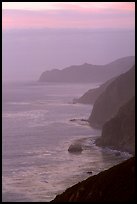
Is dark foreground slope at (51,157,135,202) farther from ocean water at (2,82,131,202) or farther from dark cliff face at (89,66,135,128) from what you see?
dark cliff face at (89,66,135,128)

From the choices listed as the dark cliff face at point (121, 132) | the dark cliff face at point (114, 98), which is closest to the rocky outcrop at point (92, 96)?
the dark cliff face at point (114, 98)

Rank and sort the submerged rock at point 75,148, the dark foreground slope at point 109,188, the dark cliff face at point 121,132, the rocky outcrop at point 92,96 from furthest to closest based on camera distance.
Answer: the rocky outcrop at point 92,96 → the dark cliff face at point 121,132 → the submerged rock at point 75,148 → the dark foreground slope at point 109,188

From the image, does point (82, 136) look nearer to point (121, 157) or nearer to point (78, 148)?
point (78, 148)

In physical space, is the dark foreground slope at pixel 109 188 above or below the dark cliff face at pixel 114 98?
above

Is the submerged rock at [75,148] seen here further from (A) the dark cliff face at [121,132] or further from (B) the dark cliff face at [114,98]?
(B) the dark cliff face at [114,98]

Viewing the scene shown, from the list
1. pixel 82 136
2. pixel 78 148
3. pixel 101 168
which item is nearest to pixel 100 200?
pixel 101 168

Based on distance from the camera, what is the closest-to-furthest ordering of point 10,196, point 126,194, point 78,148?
1. point 126,194
2. point 10,196
3. point 78,148
